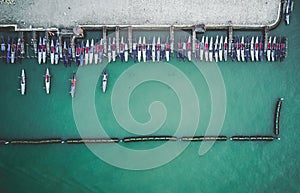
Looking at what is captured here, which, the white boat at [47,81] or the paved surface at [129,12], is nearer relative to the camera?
the paved surface at [129,12]

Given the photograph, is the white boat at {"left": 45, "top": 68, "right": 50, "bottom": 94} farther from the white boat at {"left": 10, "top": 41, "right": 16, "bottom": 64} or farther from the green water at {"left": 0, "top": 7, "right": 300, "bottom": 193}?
the white boat at {"left": 10, "top": 41, "right": 16, "bottom": 64}

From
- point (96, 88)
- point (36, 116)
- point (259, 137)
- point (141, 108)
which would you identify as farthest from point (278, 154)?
point (36, 116)

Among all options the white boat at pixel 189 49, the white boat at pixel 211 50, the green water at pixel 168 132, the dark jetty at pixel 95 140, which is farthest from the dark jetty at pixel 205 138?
the white boat at pixel 189 49

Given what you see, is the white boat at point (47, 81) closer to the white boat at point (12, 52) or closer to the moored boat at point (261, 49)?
the white boat at point (12, 52)

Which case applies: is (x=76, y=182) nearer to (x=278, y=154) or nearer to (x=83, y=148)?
(x=83, y=148)

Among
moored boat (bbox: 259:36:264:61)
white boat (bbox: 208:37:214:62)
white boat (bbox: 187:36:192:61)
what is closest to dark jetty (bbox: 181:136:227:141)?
white boat (bbox: 208:37:214:62)

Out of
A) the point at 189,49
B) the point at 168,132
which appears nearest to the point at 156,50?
the point at 189,49
